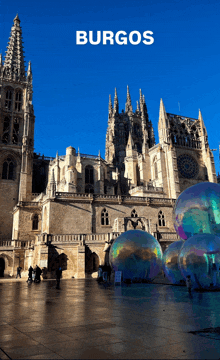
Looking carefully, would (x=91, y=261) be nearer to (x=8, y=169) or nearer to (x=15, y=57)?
(x=8, y=169)

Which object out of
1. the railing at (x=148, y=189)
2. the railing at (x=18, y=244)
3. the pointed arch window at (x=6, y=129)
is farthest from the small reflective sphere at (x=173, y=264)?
the pointed arch window at (x=6, y=129)

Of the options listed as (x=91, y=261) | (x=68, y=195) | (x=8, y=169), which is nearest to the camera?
(x=91, y=261)

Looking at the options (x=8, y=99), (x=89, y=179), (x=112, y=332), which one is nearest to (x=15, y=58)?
(x=8, y=99)

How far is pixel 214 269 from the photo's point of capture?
11.1 meters

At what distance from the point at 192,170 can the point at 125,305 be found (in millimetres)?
48721

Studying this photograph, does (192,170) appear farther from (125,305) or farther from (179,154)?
(125,305)

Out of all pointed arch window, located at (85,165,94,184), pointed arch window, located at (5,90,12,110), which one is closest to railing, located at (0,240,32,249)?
pointed arch window, located at (85,165,94,184)

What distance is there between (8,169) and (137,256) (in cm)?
3910

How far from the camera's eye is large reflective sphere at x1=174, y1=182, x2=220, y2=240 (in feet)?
41.3

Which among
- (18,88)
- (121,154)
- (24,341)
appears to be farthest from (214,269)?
(121,154)

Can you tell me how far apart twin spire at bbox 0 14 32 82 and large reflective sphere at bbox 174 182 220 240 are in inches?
2039

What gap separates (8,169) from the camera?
48531 mm

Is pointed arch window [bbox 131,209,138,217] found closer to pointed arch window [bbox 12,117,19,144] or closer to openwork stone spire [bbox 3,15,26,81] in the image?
pointed arch window [bbox 12,117,19,144]

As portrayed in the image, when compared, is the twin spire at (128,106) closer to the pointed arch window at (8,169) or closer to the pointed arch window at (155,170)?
the pointed arch window at (155,170)
